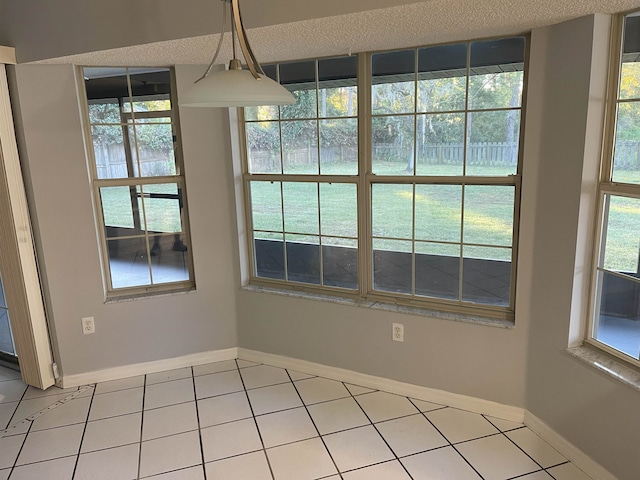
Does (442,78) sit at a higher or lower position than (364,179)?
higher

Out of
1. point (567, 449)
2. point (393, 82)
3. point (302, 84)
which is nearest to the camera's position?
point (567, 449)

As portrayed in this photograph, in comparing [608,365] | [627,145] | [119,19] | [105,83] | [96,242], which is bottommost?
[608,365]

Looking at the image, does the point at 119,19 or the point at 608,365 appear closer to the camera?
the point at 608,365

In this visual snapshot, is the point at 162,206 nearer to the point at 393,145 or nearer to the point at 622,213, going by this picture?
the point at 393,145

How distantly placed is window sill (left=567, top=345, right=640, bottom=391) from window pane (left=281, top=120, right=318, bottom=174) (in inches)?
70.3

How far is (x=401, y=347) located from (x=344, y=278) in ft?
1.89

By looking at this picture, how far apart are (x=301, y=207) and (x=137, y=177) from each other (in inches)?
43.7

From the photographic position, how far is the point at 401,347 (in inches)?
115

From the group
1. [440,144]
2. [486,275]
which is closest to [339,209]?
[440,144]

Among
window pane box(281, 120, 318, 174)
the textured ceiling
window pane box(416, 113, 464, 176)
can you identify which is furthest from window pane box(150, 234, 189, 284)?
window pane box(416, 113, 464, 176)

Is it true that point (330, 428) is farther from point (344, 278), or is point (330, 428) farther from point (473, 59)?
point (473, 59)

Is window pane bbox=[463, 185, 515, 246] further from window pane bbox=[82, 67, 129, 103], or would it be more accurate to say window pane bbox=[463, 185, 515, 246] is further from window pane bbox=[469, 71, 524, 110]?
window pane bbox=[82, 67, 129, 103]

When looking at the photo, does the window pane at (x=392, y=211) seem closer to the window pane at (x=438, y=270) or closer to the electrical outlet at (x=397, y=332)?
the window pane at (x=438, y=270)

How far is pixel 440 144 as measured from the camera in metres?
2.66
